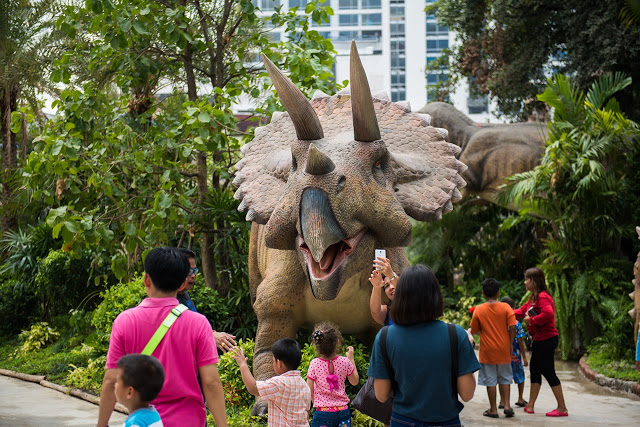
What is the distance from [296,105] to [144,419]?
2.49 m

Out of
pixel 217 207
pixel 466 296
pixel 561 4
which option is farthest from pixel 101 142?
pixel 561 4

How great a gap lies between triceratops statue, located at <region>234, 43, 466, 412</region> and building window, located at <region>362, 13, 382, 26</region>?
63.7 m

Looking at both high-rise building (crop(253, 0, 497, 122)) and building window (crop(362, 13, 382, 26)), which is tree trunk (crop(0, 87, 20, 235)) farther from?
building window (crop(362, 13, 382, 26))

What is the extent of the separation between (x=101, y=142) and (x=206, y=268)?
175cm

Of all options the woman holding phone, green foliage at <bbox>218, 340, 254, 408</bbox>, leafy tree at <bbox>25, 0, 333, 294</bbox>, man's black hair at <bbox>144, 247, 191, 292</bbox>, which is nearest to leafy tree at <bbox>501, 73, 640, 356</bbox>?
leafy tree at <bbox>25, 0, 333, 294</bbox>

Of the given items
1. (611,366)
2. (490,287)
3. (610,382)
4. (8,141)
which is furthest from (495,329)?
(8,141)

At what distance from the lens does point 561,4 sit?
13336mm

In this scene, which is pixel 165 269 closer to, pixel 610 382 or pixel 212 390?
pixel 212 390

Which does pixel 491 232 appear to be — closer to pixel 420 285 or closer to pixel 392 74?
pixel 420 285

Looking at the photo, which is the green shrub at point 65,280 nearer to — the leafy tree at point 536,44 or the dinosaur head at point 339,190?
the dinosaur head at point 339,190

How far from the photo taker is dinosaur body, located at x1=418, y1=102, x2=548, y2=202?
39.0ft

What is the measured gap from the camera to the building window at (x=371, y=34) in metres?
64.8

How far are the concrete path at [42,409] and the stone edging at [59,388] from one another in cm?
5

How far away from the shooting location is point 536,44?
14.2 m
